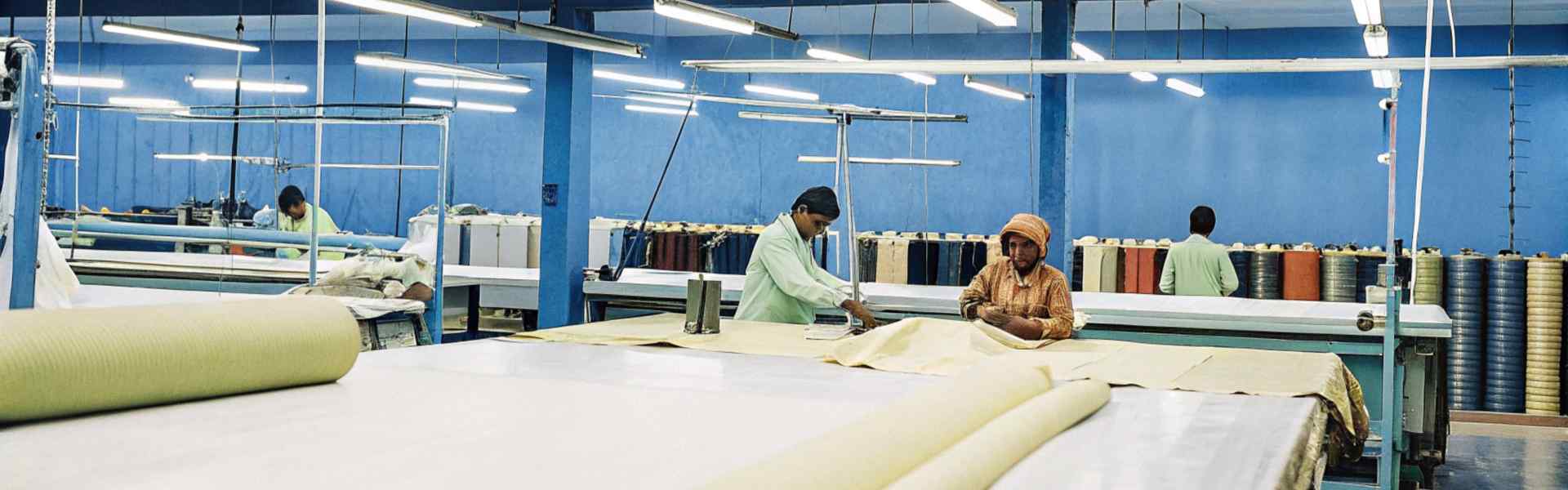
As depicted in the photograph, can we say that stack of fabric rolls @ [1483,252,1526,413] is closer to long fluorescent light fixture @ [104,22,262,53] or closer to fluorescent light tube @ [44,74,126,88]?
long fluorescent light fixture @ [104,22,262,53]

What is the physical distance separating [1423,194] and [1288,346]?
21.6 feet

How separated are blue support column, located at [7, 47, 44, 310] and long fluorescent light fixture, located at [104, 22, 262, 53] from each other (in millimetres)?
3748

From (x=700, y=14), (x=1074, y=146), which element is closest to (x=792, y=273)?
(x=700, y=14)

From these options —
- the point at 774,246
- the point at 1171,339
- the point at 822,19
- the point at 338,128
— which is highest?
the point at 822,19

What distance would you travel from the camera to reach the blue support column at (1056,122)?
8047mm

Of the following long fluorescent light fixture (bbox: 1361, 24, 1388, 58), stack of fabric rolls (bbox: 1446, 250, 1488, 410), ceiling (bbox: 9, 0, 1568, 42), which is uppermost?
ceiling (bbox: 9, 0, 1568, 42)

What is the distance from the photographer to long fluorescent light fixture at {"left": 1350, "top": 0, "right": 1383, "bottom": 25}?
5.84 metres

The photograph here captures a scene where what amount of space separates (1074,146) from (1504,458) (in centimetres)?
610

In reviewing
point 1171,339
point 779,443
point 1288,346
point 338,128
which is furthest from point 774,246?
point 338,128

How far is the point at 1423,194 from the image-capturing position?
1198 cm

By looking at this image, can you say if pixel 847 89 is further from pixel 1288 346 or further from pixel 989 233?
pixel 1288 346

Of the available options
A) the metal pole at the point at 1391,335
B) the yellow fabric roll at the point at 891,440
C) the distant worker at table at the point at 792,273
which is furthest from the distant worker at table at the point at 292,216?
the metal pole at the point at 1391,335

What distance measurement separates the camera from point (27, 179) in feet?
11.2

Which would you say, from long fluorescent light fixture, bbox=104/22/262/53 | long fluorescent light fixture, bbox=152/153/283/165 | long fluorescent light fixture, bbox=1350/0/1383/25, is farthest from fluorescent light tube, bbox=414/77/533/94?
long fluorescent light fixture, bbox=1350/0/1383/25
